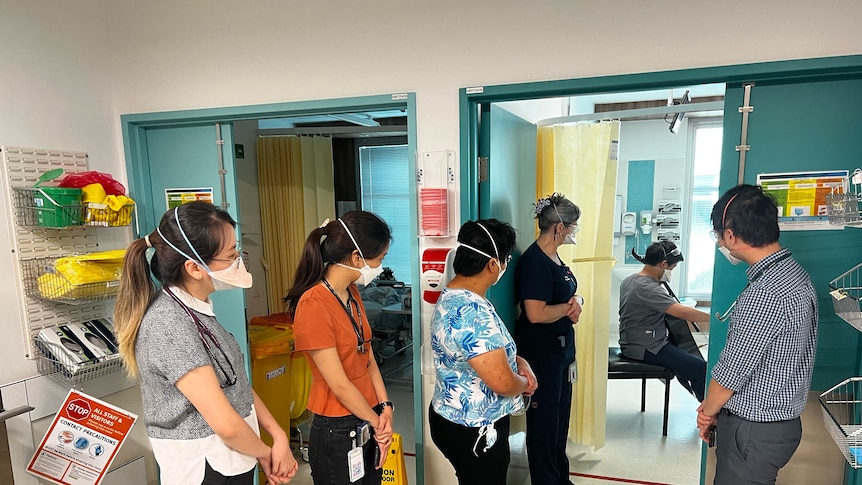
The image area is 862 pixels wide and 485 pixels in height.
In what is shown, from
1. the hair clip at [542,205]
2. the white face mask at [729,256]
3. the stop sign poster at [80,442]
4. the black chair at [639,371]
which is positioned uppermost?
the hair clip at [542,205]

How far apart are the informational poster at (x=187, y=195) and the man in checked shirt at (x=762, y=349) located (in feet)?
7.57

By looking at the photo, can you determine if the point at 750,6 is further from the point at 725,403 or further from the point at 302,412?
the point at 302,412

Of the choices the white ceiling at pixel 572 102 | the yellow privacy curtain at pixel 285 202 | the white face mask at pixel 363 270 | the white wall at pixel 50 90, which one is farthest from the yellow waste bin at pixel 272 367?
the white ceiling at pixel 572 102

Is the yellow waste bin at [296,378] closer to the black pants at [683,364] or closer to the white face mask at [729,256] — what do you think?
the black pants at [683,364]

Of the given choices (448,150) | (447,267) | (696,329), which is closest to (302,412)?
(447,267)

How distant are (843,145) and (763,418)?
0.98 meters

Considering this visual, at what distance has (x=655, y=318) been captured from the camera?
303cm

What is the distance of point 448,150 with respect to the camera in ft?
6.73

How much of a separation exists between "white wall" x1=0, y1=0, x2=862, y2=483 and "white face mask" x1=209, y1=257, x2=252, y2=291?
99 centimetres

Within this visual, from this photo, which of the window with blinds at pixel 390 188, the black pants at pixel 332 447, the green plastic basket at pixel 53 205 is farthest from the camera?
the window with blinds at pixel 390 188

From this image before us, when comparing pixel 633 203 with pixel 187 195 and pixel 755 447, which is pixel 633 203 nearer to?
pixel 755 447

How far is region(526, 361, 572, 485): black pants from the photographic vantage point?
2275mm

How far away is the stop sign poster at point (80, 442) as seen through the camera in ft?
6.28

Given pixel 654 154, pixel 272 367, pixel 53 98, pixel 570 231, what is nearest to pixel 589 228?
pixel 570 231
